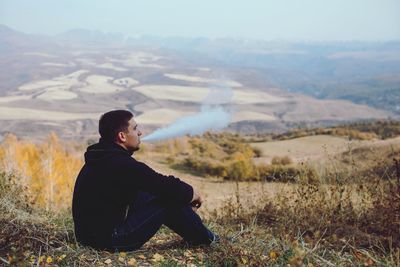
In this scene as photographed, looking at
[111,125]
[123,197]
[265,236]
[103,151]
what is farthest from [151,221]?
[265,236]

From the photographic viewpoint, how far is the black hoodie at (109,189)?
4141 millimetres

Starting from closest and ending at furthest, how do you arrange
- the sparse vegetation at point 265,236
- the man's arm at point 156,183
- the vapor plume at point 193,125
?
the man's arm at point 156,183, the sparse vegetation at point 265,236, the vapor plume at point 193,125

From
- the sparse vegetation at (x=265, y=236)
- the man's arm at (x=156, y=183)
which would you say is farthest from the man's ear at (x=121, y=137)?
the sparse vegetation at (x=265, y=236)

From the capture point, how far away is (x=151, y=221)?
4.52 metres

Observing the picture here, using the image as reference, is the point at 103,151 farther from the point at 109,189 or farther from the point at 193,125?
the point at 193,125

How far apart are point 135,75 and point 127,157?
18931 cm

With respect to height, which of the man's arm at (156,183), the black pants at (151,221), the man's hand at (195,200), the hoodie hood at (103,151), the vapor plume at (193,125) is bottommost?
the vapor plume at (193,125)

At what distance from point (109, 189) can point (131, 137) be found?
48 centimetres

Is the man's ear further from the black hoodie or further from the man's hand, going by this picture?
the man's hand

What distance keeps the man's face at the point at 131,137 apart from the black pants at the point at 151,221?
52 centimetres

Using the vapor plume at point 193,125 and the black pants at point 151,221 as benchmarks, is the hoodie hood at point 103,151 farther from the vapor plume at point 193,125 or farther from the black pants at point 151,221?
the vapor plume at point 193,125

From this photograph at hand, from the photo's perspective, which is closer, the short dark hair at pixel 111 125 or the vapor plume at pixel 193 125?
the short dark hair at pixel 111 125

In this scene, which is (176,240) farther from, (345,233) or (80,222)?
(345,233)

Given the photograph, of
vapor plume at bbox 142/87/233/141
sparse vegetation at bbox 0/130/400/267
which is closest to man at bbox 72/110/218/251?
sparse vegetation at bbox 0/130/400/267
